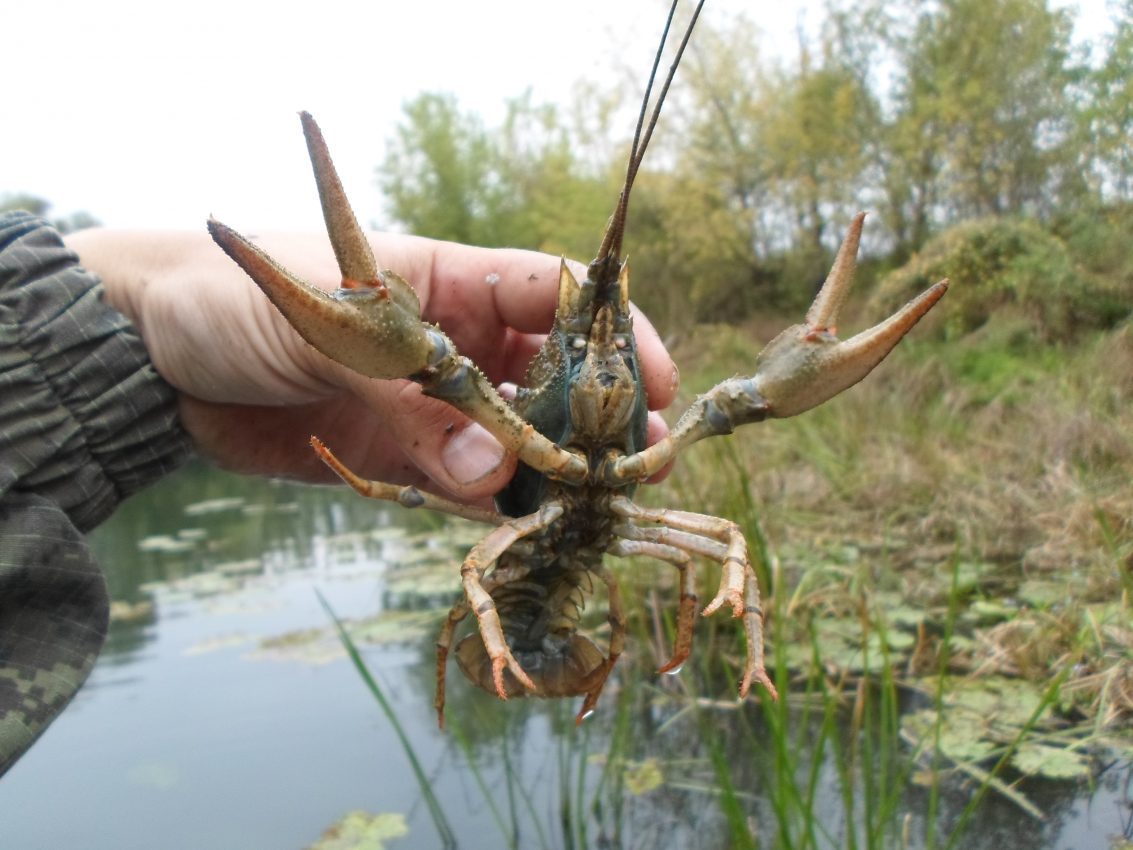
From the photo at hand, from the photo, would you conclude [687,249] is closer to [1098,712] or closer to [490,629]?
[1098,712]

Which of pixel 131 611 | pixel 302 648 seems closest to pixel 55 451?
pixel 302 648

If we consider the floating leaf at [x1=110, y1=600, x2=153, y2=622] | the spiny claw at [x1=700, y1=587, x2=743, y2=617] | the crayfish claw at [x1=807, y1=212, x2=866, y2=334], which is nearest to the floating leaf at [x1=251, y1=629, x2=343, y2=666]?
the floating leaf at [x1=110, y1=600, x2=153, y2=622]

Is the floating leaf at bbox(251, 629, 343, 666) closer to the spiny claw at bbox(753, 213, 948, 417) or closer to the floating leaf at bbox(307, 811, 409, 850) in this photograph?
the floating leaf at bbox(307, 811, 409, 850)

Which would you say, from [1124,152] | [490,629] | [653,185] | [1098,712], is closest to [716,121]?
[653,185]

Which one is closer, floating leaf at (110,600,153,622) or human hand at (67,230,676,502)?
human hand at (67,230,676,502)

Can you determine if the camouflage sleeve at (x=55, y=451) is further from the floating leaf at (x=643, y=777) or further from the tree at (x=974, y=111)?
the tree at (x=974, y=111)

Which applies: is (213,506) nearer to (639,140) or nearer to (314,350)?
(314,350)
